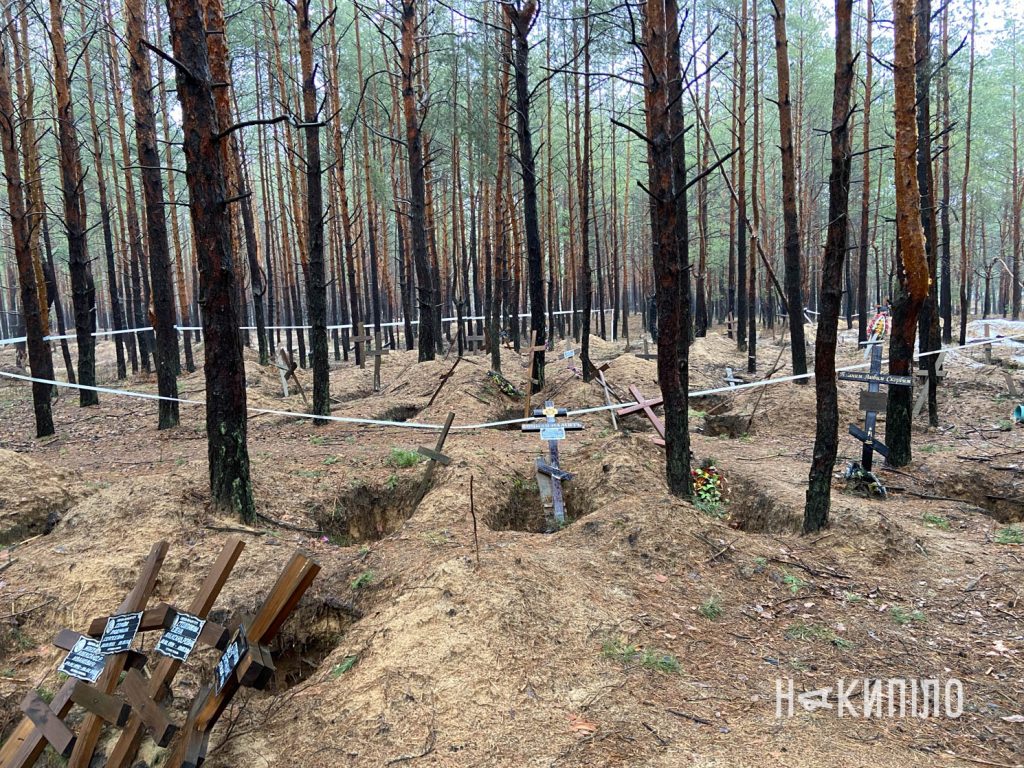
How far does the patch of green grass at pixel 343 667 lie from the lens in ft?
11.9

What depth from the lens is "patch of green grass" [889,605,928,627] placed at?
162 inches

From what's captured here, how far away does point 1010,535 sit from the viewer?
17.6 feet

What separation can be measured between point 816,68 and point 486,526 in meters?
25.3

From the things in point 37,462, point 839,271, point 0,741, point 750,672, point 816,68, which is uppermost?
point 816,68

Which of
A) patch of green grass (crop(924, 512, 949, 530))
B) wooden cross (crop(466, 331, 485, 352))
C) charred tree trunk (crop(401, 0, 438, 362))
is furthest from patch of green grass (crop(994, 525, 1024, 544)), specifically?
wooden cross (crop(466, 331, 485, 352))

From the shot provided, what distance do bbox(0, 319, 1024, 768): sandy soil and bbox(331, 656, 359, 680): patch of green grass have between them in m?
0.01

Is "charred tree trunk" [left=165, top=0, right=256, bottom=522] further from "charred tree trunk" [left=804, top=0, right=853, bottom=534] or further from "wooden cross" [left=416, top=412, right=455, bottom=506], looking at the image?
"charred tree trunk" [left=804, top=0, right=853, bottom=534]

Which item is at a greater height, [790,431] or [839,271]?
[839,271]

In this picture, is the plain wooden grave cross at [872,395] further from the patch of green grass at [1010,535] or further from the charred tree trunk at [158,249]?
the charred tree trunk at [158,249]

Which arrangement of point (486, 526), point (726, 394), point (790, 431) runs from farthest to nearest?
point (726, 394) → point (790, 431) → point (486, 526)

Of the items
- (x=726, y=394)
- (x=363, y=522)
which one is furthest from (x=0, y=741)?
(x=726, y=394)

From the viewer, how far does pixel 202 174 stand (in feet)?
16.7

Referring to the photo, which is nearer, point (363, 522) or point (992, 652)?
point (992, 652)

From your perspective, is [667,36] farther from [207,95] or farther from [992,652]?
[992,652]
